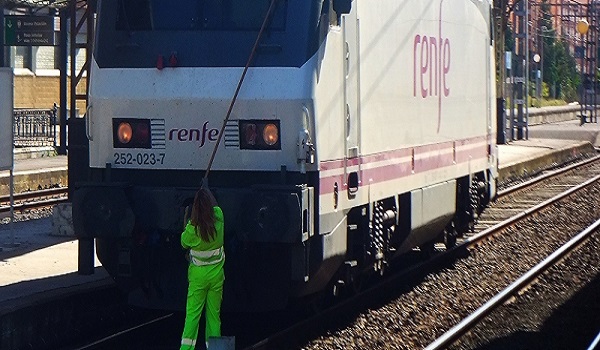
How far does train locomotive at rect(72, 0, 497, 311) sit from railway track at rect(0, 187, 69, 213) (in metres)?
9.43

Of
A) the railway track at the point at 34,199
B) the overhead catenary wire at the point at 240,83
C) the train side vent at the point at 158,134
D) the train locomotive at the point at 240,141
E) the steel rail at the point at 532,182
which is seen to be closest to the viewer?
the overhead catenary wire at the point at 240,83

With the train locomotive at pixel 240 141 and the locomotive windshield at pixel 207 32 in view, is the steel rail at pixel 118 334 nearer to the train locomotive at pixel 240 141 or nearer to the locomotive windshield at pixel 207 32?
the train locomotive at pixel 240 141

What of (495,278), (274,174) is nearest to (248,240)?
(274,174)

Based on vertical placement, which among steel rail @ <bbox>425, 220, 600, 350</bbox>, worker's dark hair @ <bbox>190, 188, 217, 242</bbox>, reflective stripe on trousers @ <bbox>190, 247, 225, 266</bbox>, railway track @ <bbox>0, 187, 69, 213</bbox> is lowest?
steel rail @ <bbox>425, 220, 600, 350</bbox>

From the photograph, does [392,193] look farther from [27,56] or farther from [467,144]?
[27,56]

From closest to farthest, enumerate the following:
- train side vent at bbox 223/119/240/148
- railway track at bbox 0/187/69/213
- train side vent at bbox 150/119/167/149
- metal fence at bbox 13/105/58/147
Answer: train side vent at bbox 223/119/240/148 → train side vent at bbox 150/119/167/149 → railway track at bbox 0/187/69/213 → metal fence at bbox 13/105/58/147

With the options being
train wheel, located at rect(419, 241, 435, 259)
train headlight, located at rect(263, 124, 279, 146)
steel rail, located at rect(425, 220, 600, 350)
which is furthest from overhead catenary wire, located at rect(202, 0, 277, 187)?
train wheel, located at rect(419, 241, 435, 259)

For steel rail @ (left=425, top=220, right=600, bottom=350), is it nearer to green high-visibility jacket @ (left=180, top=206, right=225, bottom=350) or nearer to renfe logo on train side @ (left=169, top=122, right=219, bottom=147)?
green high-visibility jacket @ (left=180, top=206, right=225, bottom=350)

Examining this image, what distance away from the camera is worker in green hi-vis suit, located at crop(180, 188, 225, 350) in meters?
8.68

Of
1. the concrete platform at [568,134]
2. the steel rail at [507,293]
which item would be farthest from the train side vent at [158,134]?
the concrete platform at [568,134]

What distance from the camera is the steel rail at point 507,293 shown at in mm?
10188

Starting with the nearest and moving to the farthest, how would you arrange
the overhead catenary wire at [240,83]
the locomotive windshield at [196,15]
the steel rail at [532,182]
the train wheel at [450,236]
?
the overhead catenary wire at [240,83] → the locomotive windshield at [196,15] → the train wheel at [450,236] → the steel rail at [532,182]

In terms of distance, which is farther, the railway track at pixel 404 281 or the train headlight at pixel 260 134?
the railway track at pixel 404 281

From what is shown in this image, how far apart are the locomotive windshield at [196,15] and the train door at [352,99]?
74 cm
